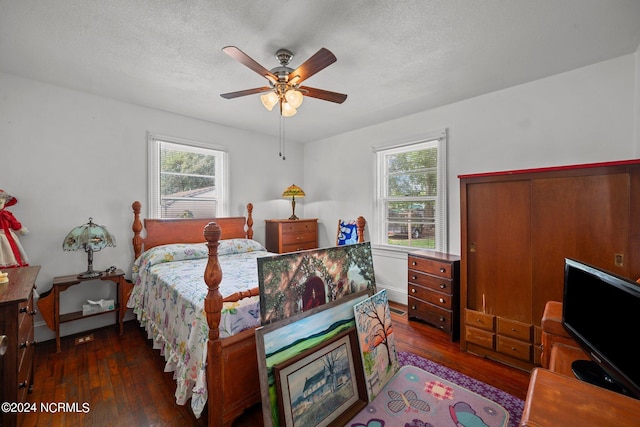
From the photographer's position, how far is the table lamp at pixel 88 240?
2.67 meters

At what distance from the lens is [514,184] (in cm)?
229

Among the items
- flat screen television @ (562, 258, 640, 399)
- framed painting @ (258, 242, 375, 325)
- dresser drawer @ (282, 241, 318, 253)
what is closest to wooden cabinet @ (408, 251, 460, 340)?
framed painting @ (258, 242, 375, 325)

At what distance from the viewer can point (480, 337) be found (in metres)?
2.47

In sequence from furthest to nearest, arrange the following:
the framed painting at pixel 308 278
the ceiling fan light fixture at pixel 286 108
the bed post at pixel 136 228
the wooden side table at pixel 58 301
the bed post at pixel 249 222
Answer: the bed post at pixel 249 222 < the bed post at pixel 136 228 < the wooden side table at pixel 58 301 < the ceiling fan light fixture at pixel 286 108 < the framed painting at pixel 308 278

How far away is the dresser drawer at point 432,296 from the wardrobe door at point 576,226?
774mm

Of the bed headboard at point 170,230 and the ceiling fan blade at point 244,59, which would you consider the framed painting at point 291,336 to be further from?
the bed headboard at point 170,230

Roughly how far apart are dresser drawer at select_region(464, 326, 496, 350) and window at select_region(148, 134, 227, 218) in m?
3.48

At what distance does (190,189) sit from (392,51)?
310 cm

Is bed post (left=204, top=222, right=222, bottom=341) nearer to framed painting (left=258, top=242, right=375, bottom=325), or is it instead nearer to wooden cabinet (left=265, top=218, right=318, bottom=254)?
framed painting (left=258, top=242, right=375, bottom=325)

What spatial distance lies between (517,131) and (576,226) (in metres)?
1.25

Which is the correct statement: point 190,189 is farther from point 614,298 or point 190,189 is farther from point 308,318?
point 614,298

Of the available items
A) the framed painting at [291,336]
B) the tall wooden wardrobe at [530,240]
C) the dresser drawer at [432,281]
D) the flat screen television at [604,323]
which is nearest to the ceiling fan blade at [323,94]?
the tall wooden wardrobe at [530,240]

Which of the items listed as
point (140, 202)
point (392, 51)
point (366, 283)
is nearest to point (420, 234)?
point (366, 283)

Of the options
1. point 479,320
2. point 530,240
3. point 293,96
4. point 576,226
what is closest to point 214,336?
point 293,96
